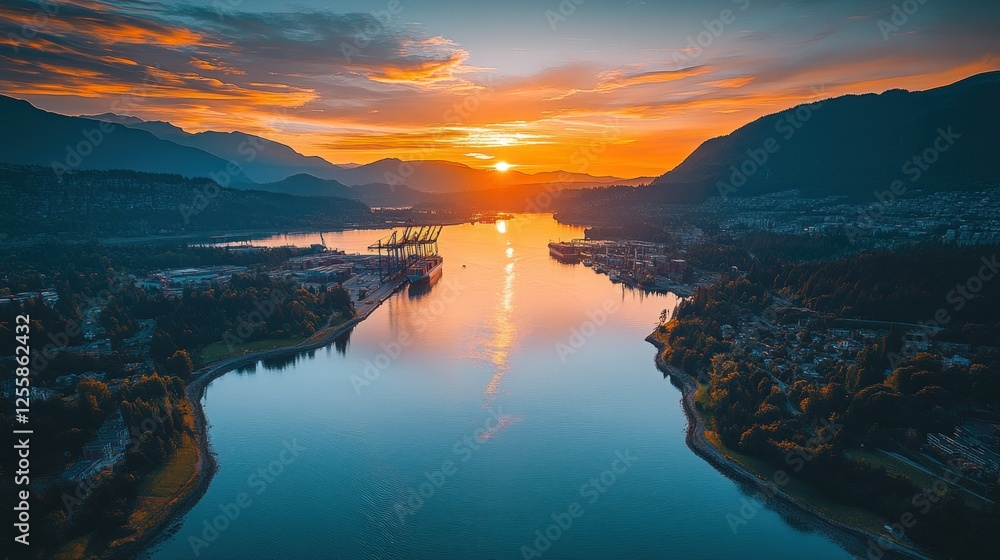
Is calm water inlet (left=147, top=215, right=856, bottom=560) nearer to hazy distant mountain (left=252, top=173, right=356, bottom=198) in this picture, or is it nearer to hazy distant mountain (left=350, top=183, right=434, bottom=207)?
hazy distant mountain (left=350, top=183, right=434, bottom=207)

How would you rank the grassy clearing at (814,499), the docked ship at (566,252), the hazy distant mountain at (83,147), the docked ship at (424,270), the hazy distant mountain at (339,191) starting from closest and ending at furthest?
1. the grassy clearing at (814,499)
2. the docked ship at (424,270)
3. the docked ship at (566,252)
4. the hazy distant mountain at (83,147)
5. the hazy distant mountain at (339,191)

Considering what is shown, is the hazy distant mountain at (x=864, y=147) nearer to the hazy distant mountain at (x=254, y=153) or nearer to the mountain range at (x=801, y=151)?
the mountain range at (x=801, y=151)

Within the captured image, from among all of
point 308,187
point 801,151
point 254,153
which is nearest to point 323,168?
point 254,153

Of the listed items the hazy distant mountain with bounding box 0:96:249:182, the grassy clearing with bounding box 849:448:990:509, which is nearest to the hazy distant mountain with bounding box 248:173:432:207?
the hazy distant mountain with bounding box 0:96:249:182

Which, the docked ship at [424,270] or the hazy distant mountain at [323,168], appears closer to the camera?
the docked ship at [424,270]

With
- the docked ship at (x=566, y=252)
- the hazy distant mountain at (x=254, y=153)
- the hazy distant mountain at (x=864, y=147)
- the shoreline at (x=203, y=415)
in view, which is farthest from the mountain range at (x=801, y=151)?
the shoreline at (x=203, y=415)

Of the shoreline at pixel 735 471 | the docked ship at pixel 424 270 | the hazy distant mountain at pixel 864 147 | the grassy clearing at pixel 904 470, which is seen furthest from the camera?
the hazy distant mountain at pixel 864 147
